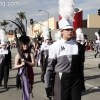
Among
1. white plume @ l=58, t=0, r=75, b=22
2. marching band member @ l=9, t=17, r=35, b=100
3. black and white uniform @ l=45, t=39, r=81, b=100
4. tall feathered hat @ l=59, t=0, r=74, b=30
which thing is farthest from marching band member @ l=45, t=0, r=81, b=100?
marching band member @ l=9, t=17, r=35, b=100

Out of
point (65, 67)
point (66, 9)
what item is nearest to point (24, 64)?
point (66, 9)

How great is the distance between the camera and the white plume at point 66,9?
16.4 ft

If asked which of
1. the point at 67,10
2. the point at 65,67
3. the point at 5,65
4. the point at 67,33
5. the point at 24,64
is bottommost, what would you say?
the point at 5,65

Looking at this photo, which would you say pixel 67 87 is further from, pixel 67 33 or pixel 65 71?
pixel 67 33

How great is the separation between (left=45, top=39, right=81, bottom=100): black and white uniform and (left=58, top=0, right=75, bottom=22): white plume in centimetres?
99

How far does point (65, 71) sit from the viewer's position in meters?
4.03

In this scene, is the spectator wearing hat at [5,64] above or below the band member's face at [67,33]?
below

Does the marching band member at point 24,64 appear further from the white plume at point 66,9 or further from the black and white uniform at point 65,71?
the black and white uniform at point 65,71

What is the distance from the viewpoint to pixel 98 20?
6041cm

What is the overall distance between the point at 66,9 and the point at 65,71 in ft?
5.25

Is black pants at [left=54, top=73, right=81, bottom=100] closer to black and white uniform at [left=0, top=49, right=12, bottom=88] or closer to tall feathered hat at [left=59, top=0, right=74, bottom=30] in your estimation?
tall feathered hat at [left=59, top=0, right=74, bottom=30]

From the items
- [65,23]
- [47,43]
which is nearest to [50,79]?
[65,23]

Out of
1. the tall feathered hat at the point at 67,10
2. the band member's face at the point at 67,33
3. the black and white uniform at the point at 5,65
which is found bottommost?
the black and white uniform at the point at 5,65

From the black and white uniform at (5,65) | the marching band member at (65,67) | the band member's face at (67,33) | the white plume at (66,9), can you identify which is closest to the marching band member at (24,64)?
the white plume at (66,9)
